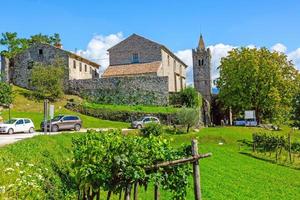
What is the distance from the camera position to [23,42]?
248ft

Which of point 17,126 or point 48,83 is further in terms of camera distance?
point 48,83

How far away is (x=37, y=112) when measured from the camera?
166 ft

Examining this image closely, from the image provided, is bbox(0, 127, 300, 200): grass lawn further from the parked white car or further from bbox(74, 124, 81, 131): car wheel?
the parked white car

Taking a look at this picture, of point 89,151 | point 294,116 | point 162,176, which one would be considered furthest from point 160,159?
point 294,116

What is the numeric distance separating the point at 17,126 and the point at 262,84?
118 feet

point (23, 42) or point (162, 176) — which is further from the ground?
point (23, 42)

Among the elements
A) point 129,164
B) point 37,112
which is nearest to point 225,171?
point 129,164

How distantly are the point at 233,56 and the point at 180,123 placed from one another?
22655mm

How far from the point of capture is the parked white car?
3623cm

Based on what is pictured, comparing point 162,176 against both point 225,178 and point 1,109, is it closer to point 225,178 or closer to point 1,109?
point 225,178

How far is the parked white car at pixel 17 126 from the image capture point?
3623cm

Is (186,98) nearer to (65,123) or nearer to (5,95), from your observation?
(65,123)

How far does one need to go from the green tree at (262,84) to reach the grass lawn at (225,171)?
26.8m


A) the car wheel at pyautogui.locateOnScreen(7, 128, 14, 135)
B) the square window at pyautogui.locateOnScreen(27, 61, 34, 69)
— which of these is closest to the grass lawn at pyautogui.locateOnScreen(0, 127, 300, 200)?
the car wheel at pyautogui.locateOnScreen(7, 128, 14, 135)
